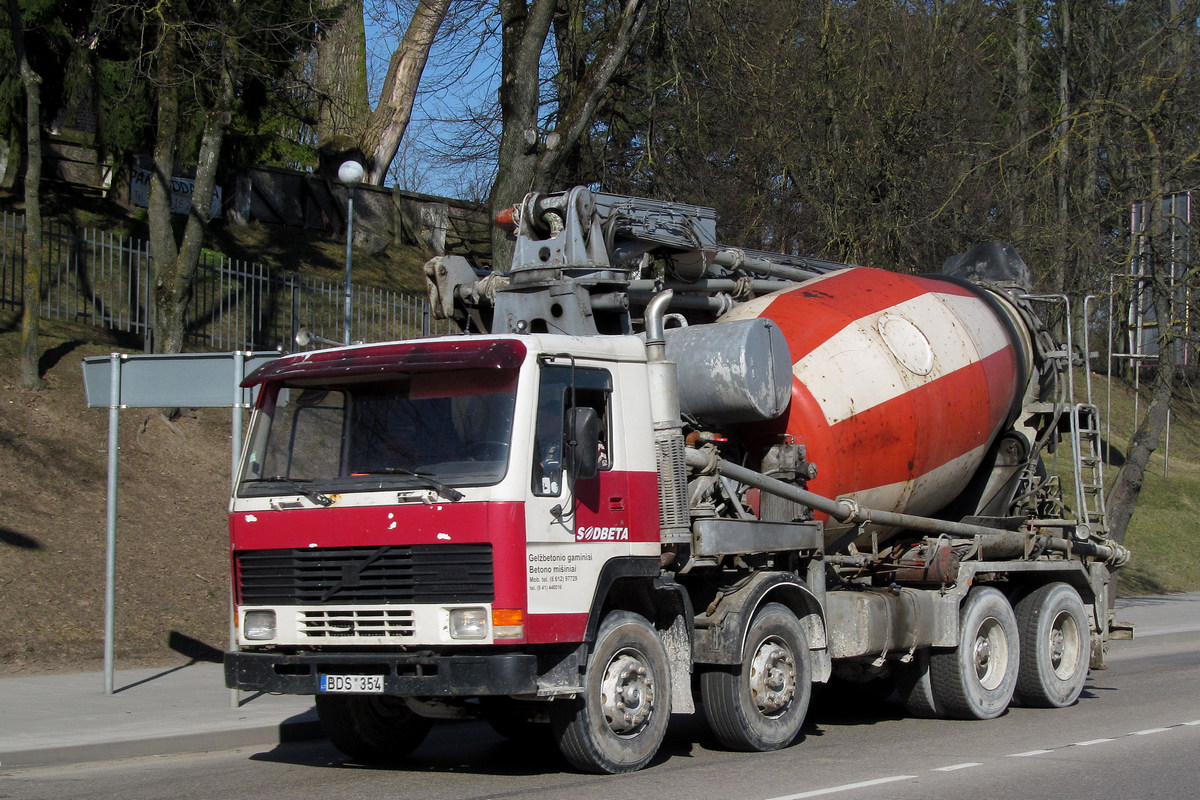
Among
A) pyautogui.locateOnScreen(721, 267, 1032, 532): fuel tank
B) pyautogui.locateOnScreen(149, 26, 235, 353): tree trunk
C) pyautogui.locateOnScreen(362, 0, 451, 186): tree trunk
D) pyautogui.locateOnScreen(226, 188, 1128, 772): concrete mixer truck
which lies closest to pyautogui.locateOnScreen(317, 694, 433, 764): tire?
pyautogui.locateOnScreen(226, 188, 1128, 772): concrete mixer truck

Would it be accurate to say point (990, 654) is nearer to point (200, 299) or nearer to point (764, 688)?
point (764, 688)

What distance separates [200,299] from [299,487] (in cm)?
1441

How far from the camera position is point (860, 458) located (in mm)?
10039

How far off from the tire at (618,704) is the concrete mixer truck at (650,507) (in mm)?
18

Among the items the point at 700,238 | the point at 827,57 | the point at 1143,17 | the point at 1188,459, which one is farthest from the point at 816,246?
the point at 1188,459

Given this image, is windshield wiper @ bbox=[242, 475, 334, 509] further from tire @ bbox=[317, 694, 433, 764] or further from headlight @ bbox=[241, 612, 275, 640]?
tire @ bbox=[317, 694, 433, 764]

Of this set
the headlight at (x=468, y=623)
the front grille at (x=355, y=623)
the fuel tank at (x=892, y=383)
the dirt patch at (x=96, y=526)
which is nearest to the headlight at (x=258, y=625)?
the front grille at (x=355, y=623)

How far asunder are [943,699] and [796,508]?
2560 millimetres

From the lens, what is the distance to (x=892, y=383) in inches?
407

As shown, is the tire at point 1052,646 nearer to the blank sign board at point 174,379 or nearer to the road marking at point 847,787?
the road marking at point 847,787

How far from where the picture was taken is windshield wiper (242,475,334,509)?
7590 millimetres

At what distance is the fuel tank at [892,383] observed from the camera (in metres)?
9.80

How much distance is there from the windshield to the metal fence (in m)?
10.9

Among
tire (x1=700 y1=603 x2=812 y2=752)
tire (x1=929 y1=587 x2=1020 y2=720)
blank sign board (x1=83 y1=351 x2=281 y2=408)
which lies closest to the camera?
tire (x1=700 y1=603 x2=812 y2=752)
